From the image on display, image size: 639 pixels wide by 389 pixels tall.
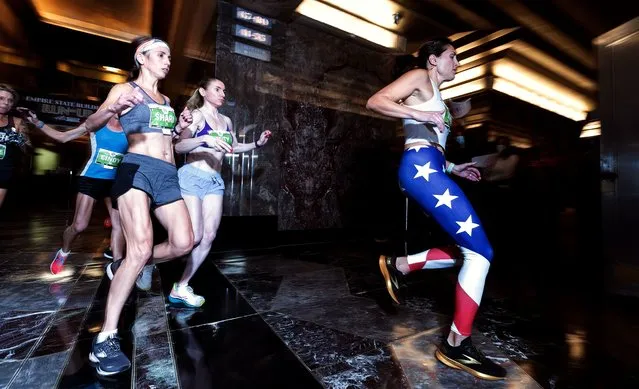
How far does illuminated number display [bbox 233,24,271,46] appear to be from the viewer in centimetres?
511

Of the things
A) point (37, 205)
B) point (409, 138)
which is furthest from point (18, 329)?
point (37, 205)

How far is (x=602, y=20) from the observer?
330 centimetres

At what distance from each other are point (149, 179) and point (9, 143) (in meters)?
2.50

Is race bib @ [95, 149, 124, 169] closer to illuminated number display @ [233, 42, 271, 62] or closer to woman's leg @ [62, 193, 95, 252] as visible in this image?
woman's leg @ [62, 193, 95, 252]

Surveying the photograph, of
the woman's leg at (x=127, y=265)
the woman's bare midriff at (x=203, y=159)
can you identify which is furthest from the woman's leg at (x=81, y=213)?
the woman's leg at (x=127, y=265)

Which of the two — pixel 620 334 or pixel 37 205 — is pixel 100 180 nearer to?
pixel 620 334

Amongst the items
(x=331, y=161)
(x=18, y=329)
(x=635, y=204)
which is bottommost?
(x=18, y=329)

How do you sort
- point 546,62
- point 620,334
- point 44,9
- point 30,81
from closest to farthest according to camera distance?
point 620,334, point 546,62, point 44,9, point 30,81

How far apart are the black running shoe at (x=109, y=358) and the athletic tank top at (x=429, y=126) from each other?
7.09 ft

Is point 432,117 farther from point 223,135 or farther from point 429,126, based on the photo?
point 223,135

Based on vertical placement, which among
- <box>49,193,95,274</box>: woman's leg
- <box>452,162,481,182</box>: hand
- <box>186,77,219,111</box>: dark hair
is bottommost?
<box>49,193,95,274</box>: woman's leg

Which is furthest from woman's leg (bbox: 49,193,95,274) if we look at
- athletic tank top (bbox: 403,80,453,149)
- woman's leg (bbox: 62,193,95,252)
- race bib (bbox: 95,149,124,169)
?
athletic tank top (bbox: 403,80,453,149)

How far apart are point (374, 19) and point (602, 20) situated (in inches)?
144

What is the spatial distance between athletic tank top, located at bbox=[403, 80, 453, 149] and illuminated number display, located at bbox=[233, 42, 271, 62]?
413 centimetres
